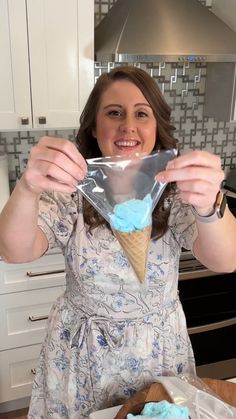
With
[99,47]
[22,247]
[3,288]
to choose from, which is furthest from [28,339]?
[99,47]

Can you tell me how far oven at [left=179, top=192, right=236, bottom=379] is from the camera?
6.82 ft

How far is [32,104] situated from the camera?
1.90 m

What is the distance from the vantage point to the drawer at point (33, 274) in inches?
76.7

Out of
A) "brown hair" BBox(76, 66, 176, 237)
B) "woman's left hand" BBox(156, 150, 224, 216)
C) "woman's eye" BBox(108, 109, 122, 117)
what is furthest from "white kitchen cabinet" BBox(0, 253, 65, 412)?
"woman's left hand" BBox(156, 150, 224, 216)

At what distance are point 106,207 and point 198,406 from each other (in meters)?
0.42

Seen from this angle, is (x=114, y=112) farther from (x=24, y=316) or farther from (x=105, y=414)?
(x=24, y=316)

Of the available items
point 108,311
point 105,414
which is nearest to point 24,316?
point 108,311

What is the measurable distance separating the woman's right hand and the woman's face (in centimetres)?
23

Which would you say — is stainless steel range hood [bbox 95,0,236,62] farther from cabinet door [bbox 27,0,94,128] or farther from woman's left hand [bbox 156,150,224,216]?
woman's left hand [bbox 156,150,224,216]

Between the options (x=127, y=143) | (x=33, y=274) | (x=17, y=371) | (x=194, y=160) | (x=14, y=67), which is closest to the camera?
(x=194, y=160)

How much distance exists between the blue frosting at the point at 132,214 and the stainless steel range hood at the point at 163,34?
108 cm

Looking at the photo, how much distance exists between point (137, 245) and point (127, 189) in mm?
117

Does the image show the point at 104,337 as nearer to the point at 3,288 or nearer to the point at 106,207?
the point at 106,207

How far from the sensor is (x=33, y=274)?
6.51ft
